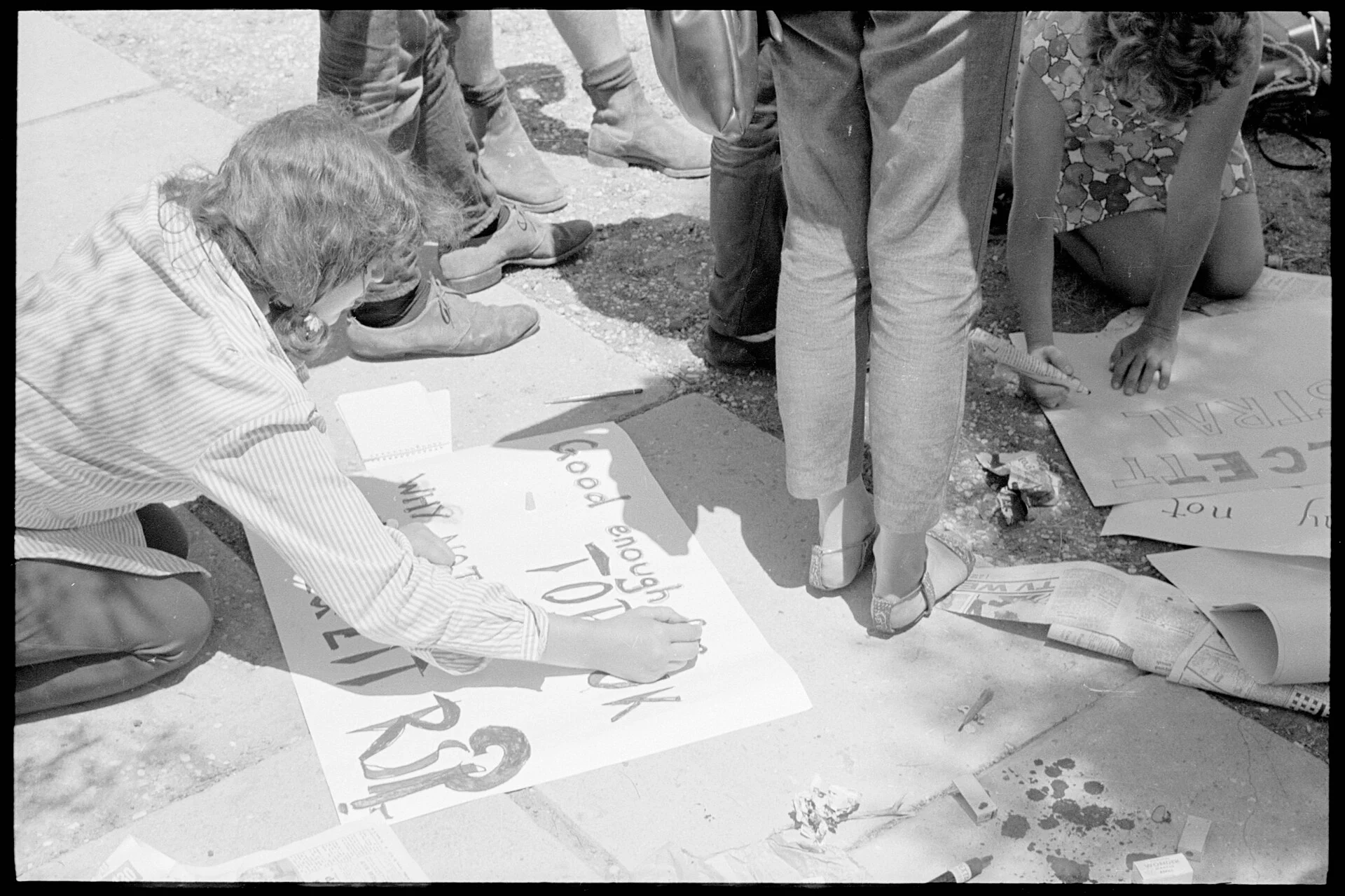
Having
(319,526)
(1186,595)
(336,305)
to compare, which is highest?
(336,305)

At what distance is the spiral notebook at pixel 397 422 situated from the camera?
2.33m

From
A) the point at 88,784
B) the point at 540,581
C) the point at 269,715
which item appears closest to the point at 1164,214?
the point at 540,581

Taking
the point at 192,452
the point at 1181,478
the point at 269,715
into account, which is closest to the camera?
the point at 192,452

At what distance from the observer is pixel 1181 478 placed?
2221mm

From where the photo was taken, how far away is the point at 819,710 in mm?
1779

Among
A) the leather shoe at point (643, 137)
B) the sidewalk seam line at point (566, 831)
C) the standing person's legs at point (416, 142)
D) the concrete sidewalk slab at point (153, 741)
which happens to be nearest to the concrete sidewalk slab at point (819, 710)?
the sidewalk seam line at point (566, 831)

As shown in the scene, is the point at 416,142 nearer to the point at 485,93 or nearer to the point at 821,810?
the point at 485,93

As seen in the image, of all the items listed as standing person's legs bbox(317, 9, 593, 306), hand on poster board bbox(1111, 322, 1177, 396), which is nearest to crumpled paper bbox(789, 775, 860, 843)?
hand on poster board bbox(1111, 322, 1177, 396)

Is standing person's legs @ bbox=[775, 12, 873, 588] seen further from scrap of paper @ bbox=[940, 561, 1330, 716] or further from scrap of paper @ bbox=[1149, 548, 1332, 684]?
scrap of paper @ bbox=[1149, 548, 1332, 684]

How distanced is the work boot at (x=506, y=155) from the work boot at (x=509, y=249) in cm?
23

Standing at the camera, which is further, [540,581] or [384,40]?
[384,40]

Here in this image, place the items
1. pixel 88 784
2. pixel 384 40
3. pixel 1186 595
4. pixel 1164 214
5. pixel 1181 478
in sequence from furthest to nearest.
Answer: pixel 1164 214 < pixel 384 40 < pixel 1181 478 < pixel 1186 595 < pixel 88 784

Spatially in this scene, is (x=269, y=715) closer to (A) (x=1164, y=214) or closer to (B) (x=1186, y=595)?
(B) (x=1186, y=595)

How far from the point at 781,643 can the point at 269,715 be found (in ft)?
2.45
